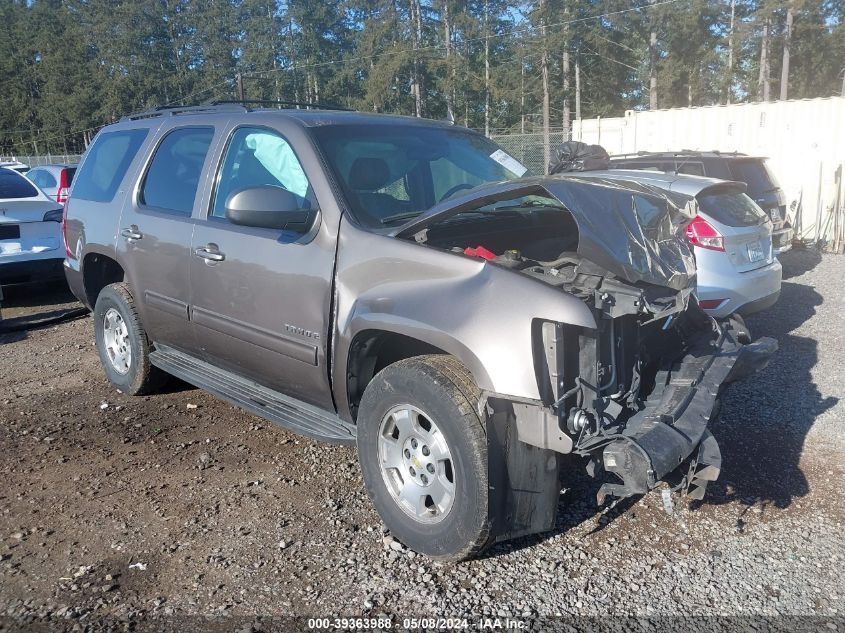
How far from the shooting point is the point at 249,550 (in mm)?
3406

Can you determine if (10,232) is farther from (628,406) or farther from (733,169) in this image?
(733,169)

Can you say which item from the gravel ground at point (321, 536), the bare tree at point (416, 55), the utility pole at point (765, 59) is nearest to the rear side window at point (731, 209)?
the gravel ground at point (321, 536)

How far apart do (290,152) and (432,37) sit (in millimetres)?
48059

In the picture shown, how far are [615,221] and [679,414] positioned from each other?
0.89m

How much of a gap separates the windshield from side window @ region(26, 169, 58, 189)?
1221 centimetres

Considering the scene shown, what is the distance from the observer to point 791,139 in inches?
549

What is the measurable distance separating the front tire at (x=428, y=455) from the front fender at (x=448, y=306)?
0.15 metres

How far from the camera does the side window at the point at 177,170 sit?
466 cm

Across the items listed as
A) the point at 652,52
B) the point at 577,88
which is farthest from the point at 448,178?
the point at 652,52

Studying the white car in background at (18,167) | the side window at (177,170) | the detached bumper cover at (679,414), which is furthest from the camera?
the white car in background at (18,167)

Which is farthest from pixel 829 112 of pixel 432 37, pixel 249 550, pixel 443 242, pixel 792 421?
pixel 432 37

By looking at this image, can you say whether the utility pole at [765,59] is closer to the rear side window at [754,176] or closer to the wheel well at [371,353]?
the rear side window at [754,176]

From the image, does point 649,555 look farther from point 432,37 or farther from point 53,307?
point 432,37

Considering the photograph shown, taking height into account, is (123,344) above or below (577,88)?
below
